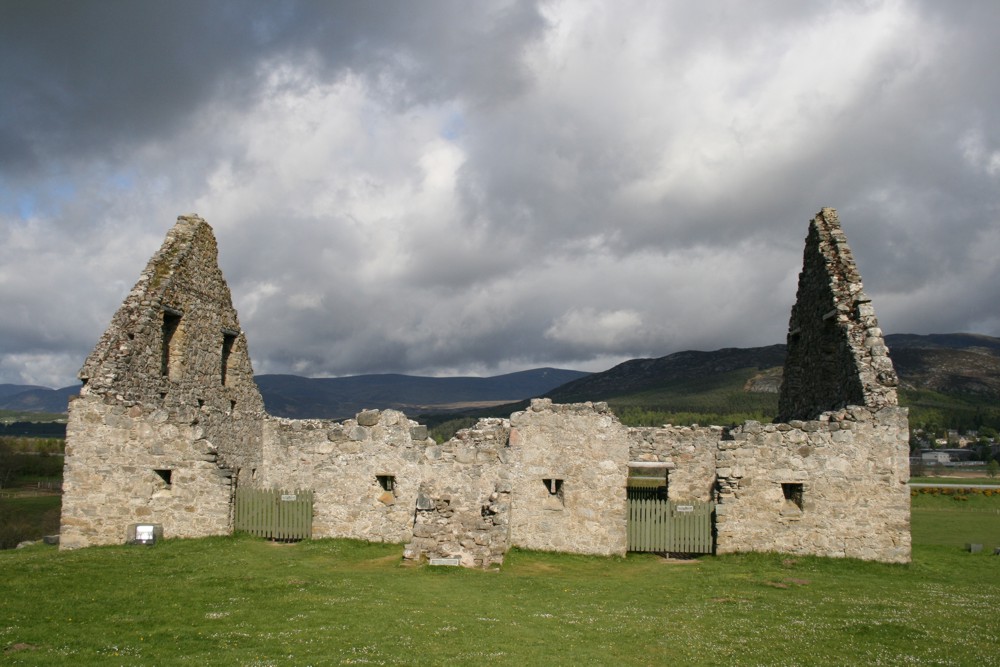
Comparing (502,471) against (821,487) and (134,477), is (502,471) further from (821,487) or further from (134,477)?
(134,477)

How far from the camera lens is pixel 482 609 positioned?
13617mm

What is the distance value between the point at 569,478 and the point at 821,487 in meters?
7.03

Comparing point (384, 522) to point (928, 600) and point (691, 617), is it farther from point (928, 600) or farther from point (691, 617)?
point (928, 600)

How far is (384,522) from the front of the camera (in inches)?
856

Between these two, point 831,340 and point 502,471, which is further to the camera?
point 831,340

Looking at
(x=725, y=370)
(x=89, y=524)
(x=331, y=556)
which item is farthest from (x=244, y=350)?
(x=725, y=370)

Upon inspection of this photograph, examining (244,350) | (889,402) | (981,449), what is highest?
(244,350)

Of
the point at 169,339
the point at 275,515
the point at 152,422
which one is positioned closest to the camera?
the point at 152,422

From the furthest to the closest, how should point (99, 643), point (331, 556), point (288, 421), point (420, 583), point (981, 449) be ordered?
1. point (981, 449)
2. point (288, 421)
3. point (331, 556)
4. point (420, 583)
5. point (99, 643)

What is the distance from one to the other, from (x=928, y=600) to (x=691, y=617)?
17.8 ft

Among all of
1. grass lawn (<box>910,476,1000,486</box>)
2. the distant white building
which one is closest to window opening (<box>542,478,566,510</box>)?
grass lawn (<box>910,476,1000,486</box>)

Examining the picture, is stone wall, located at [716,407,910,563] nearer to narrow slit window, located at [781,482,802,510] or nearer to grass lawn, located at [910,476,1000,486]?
narrow slit window, located at [781,482,802,510]

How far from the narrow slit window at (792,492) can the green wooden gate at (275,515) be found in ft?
46.4

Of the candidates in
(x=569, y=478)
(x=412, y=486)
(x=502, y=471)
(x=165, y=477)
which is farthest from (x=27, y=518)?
(x=569, y=478)
